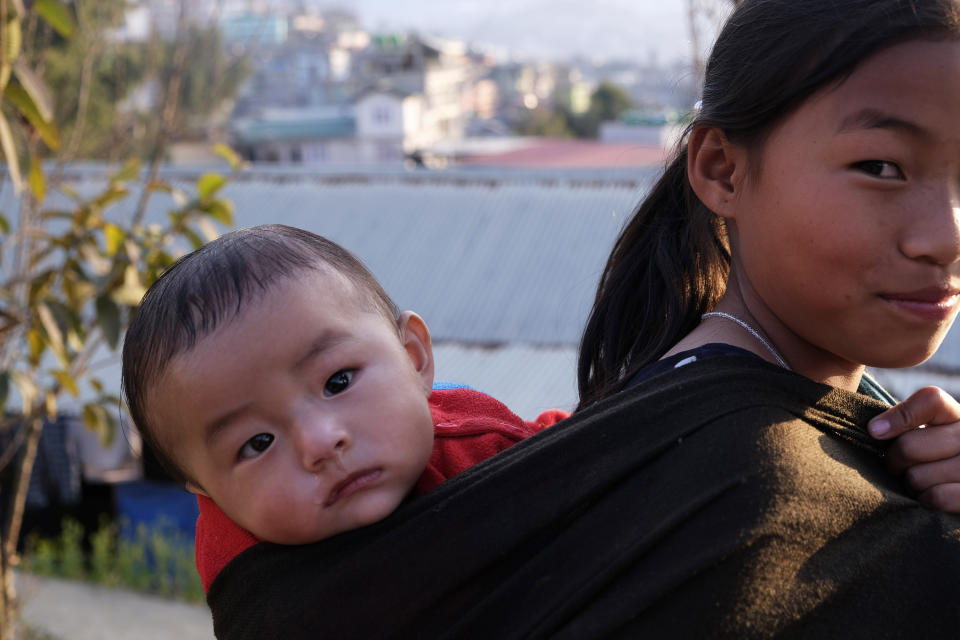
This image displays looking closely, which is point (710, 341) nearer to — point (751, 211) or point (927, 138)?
point (751, 211)

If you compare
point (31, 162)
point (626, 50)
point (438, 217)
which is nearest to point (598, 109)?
point (438, 217)

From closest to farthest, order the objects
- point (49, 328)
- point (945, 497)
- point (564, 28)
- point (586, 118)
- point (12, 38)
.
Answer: point (945, 497) < point (12, 38) < point (49, 328) < point (586, 118) < point (564, 28)

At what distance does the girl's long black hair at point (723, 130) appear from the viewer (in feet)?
3.32

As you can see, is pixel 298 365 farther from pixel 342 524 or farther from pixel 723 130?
pixel 723 130

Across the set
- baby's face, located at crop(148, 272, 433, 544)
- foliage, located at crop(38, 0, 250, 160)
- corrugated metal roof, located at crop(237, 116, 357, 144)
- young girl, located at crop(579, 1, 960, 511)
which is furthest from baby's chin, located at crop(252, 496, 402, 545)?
corrugated metal roof, located at crop(237, 116, 357, 144)

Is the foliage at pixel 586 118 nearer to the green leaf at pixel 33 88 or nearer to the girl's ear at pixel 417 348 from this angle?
the green leaf at pixel 33 88

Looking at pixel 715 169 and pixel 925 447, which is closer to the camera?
pixel 925 447

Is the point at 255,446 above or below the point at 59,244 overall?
above

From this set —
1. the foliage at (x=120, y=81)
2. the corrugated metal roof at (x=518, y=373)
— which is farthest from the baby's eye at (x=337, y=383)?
the corrugated metal roof at (x=518, y=373)

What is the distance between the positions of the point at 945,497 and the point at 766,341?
0.86 ft

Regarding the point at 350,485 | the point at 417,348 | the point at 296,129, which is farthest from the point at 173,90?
the point at 296,129

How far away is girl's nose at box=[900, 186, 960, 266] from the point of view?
978 mm

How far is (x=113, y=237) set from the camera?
108 inches

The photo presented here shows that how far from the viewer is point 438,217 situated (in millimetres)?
9406
